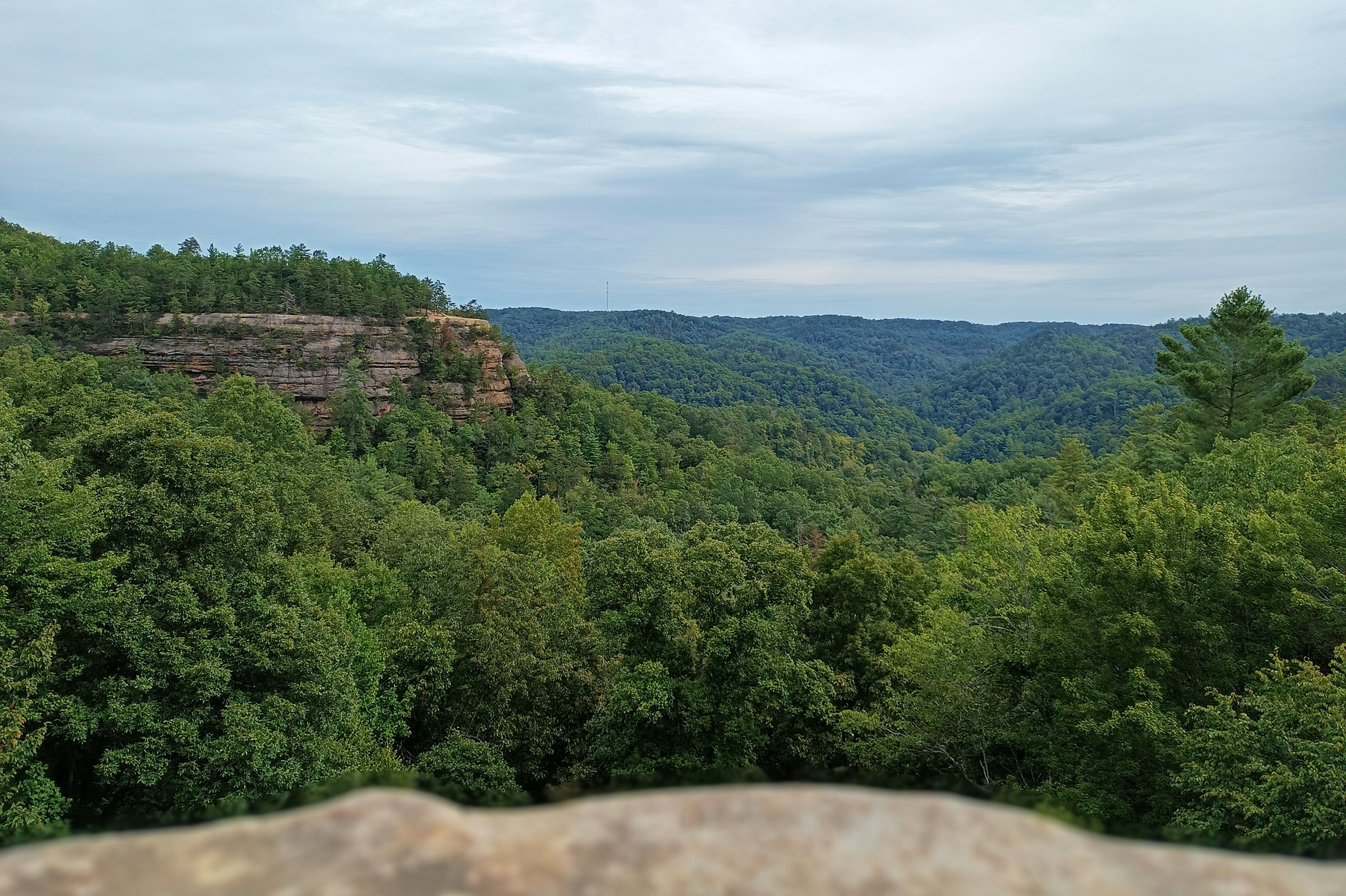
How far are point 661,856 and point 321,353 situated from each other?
84905mm

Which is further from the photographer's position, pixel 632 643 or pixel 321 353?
pixel 321 353

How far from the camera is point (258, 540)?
52.7ft

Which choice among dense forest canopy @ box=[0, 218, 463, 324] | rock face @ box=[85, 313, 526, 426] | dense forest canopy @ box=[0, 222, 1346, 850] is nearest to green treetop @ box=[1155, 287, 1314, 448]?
dense forest canopy @ box=[0, 222, 1346, 850]

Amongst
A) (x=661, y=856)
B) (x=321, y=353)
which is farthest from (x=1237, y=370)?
(x=321, y=353)

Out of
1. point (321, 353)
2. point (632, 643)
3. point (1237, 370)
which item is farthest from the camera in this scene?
point (321, 353)

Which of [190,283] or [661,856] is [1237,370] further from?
[190,283]

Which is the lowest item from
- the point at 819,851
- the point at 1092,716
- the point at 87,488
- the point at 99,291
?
the point at 1092,716

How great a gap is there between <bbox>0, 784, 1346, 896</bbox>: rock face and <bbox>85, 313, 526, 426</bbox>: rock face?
74590 mm

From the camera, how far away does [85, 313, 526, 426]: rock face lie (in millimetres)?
73375

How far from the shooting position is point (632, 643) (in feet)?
63.1

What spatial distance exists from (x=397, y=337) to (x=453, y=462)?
78.1ft

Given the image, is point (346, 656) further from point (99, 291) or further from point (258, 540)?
point (99, 291)

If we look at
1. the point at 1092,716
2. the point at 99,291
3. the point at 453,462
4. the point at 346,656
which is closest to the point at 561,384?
the point at 453,462

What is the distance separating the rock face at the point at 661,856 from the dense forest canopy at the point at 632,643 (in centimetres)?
49
